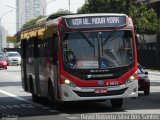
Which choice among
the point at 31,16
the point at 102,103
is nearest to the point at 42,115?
the point at 102,103

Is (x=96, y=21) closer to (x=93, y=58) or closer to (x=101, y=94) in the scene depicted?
(x=93, y=58)

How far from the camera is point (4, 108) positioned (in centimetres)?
1967

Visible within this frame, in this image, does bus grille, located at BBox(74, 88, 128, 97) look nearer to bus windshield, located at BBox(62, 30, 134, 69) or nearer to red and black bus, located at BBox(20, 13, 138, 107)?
red and black bus, located at BBox(20, 13, 138, 107)

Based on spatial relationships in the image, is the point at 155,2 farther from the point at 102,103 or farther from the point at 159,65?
the point at 102,103

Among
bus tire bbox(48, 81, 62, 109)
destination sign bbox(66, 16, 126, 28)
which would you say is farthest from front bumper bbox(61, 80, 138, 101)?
destination sign bbox(66, 16, 126, 28)

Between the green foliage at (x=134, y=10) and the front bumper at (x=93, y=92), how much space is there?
47220 mm

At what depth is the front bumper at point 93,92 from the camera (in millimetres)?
17297

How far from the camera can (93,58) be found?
17.5m

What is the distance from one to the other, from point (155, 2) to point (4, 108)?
55.4 meters

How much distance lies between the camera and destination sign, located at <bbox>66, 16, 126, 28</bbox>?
58.4 feet

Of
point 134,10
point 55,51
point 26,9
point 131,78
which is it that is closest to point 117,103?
point 131,78

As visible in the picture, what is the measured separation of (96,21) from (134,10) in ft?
164

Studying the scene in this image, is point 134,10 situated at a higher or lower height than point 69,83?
higher

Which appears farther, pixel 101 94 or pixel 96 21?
pixel 96 21
